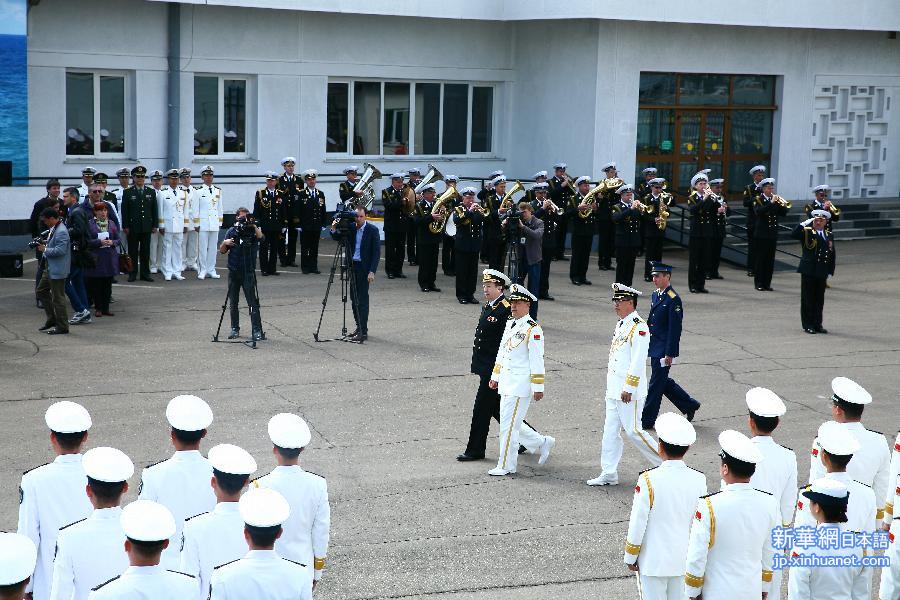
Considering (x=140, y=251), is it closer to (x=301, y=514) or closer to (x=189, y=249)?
(x=189, y=249)

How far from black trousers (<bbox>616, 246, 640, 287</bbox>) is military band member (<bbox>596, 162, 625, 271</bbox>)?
1551mm

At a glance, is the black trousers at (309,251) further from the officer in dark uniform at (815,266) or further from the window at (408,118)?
the officer in dark uniform at (815,266)

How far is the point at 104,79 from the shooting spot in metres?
25.2

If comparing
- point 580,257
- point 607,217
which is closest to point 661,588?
point 580,257

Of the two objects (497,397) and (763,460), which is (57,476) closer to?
(763,460)

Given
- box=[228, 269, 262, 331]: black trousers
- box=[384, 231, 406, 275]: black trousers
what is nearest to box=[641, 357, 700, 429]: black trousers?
box=[228, 269, 262, 331]: black trousers

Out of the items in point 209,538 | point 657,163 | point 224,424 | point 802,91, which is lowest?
point 224,424

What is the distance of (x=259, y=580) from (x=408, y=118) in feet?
79.6

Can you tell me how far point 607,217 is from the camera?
2359 centimetres

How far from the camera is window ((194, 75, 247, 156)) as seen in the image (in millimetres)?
26219

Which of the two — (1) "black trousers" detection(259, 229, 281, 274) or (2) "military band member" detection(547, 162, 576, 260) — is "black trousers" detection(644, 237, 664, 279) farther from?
(1) "black trousers" detection(259, 229, 281, 274)

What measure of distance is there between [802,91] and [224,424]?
22153mm

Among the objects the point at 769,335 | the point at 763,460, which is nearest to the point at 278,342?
the point at 769,335

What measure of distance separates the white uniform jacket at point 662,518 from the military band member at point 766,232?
→ 1514 cm
